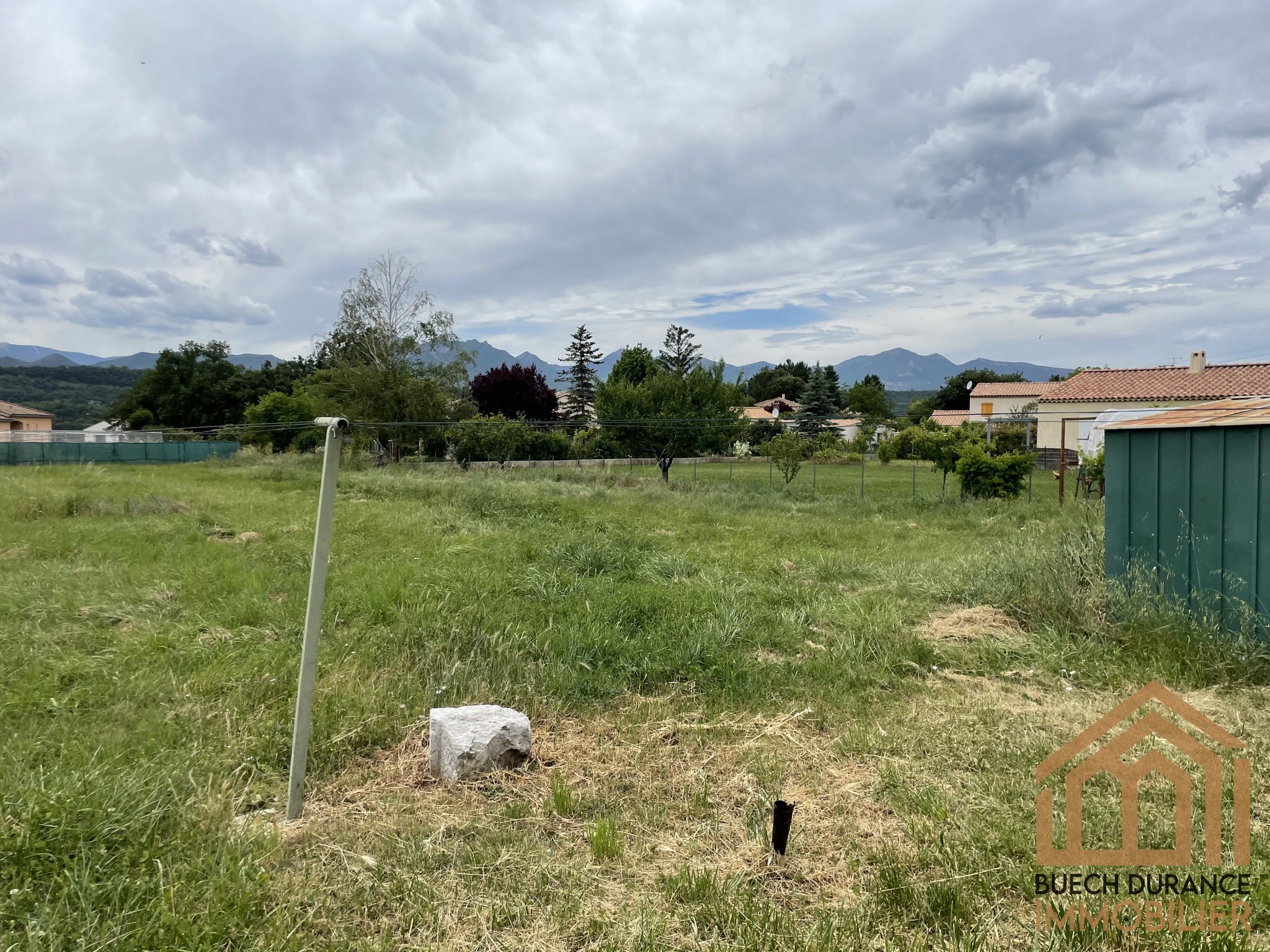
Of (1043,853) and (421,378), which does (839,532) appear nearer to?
(1043,853)

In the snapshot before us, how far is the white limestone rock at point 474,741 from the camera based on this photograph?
11.3 ft

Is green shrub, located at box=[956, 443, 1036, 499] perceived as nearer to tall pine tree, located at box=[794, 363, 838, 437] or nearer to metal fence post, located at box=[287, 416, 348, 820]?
metal fence post, located at box=[287, 416, 348, 820]

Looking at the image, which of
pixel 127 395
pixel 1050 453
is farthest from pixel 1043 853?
pixel 127 395

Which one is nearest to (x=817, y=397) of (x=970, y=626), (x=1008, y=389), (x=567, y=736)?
(x=1008, y=389)

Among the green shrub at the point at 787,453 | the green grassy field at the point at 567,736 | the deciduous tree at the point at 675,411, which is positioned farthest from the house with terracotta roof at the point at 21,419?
the green grassy field at the point at 567,736

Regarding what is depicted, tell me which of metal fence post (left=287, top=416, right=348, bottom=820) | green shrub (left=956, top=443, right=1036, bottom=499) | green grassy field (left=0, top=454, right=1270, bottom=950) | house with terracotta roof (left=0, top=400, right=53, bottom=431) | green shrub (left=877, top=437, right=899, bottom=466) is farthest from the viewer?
house with terracotta roof (left=0, top=400, right=53, bottom=431)

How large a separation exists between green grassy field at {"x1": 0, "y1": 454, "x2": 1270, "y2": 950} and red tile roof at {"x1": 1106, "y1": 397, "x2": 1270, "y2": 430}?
4.35 ft

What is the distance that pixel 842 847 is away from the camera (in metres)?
2.80

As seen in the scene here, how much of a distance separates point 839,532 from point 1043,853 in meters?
9.93

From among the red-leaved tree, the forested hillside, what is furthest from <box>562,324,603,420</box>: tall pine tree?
Answer: the forested hillside

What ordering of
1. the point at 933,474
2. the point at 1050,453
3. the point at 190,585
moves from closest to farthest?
the point at 190,585 < the point at 933,474 < the point at 1050,453

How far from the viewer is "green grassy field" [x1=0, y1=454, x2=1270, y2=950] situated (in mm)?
2379

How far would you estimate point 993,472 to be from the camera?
16922 millimetres

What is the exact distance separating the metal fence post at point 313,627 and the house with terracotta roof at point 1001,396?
59485 millimetres
